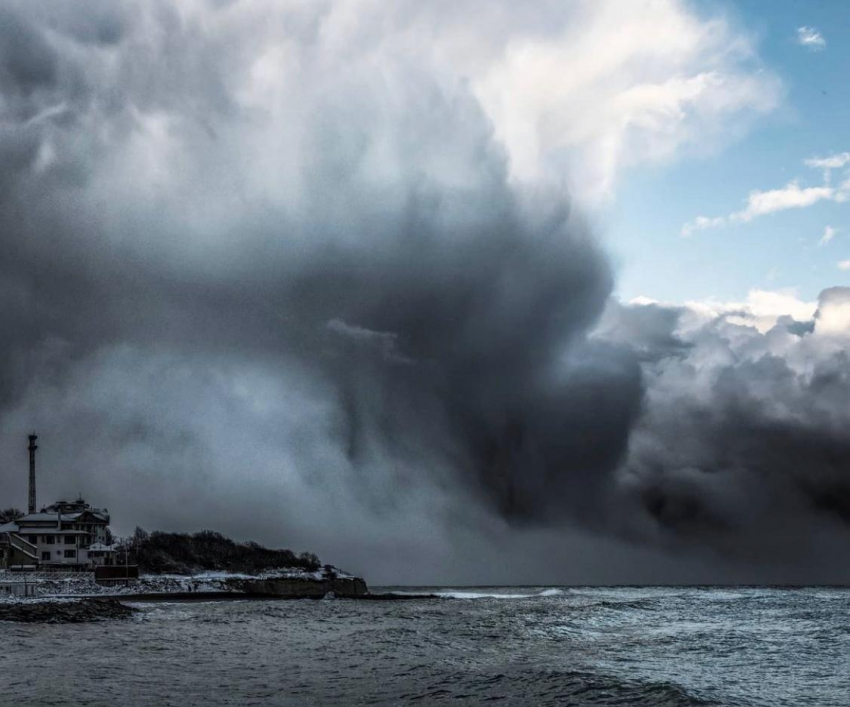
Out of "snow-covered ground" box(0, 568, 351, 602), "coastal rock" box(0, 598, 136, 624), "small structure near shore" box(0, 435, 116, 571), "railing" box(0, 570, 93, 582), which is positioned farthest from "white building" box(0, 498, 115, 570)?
"coastal rock" box(0, 598, 136, 624)

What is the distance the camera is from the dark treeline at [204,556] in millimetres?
130125

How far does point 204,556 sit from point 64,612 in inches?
3324

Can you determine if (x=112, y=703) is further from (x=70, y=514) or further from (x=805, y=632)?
(x=70, y=514)

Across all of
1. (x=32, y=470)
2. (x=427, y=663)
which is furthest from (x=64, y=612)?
(x=32, y=470)

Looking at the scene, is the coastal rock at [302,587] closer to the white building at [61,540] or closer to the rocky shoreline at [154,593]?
the rocky shoreline at [154,593]

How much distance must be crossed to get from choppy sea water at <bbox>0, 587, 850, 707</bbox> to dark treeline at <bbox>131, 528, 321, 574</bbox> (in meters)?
75.6

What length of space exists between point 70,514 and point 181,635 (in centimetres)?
9803

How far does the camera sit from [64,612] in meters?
60.0

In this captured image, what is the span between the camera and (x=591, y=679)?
94.2 feet

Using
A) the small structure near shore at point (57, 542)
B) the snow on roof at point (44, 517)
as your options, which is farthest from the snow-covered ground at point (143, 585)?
the snow on roof at point (44, 517)

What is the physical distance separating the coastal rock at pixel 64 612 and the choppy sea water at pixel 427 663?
424 cm

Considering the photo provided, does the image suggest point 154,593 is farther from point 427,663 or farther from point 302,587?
point 427,663

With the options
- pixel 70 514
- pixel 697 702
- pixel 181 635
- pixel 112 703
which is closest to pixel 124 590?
pixel 70 514

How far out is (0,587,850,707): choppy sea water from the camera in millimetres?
25750
